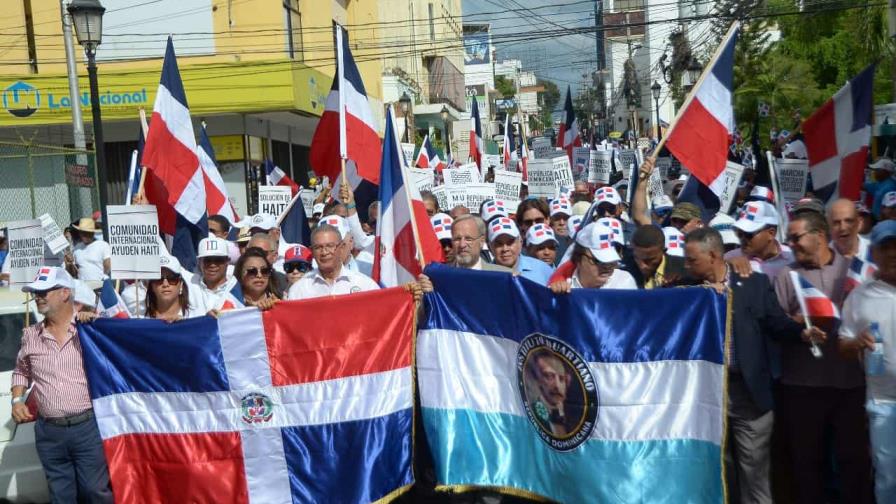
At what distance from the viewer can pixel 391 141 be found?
6953 millimetres

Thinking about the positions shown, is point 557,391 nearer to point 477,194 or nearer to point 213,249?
point 213,249

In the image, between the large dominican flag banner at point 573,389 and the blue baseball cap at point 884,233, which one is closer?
the blue baseball cap at point 884,233

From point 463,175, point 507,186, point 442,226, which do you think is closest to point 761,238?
point 442,226

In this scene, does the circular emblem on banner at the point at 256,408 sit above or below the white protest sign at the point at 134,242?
below

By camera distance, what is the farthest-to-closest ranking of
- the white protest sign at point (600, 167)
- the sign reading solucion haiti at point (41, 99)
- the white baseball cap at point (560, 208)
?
1. the sign reading solucion haiti at point (41, 99)
2. the white protest sign at point (600, 167)
3. the white baseball cap at point (560, 208)

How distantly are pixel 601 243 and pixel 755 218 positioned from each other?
1.08 metres

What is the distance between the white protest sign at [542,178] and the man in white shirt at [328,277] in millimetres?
5432

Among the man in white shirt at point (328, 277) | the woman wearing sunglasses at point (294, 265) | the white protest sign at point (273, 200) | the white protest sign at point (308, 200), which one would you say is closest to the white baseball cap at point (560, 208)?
the woman wearing sunglasses at point (294, 265)

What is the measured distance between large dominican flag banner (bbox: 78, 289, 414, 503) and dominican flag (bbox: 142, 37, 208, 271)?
251 centimetres

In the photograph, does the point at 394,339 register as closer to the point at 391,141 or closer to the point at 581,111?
the point at 391,141

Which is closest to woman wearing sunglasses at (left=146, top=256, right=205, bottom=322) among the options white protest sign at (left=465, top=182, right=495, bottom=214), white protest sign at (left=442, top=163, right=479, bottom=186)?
white protest sign at (left=465, top=182, right=495, bottom=214)

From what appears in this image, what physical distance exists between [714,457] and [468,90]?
2898 inches

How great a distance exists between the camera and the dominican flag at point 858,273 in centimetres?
511

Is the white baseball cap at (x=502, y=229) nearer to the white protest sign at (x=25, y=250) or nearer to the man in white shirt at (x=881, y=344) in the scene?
the man in white shirt at (x=881, y=344)
